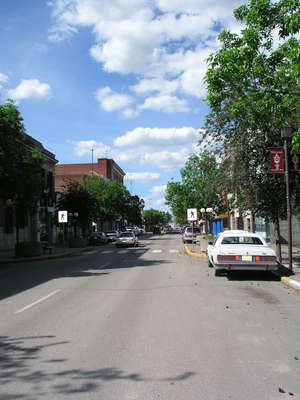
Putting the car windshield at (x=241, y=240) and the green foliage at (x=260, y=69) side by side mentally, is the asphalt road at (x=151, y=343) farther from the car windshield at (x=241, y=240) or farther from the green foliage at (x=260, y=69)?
the green foliage at (x=260, y=69)

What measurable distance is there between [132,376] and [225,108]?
13676mm

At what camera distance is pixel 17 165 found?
24094 millimetres

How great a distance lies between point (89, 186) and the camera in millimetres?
70750

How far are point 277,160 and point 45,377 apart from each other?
498 inches

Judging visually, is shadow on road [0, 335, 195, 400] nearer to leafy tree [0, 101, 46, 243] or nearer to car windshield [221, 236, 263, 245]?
car windshield [221, 236, 263, 245]

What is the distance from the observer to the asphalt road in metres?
4.98

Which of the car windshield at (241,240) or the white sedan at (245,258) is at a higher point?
the car windshield at (241,240)

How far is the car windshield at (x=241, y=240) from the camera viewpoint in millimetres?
16016

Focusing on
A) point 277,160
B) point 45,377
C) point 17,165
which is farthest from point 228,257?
point 17,165

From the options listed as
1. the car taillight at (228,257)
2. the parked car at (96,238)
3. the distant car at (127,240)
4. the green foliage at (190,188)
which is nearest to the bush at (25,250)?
the distant car at (127,240)

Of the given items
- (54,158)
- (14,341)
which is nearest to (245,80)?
(14,341)

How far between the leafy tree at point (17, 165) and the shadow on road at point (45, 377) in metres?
17.3

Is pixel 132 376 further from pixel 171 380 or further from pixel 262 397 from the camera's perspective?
pixel 262 397

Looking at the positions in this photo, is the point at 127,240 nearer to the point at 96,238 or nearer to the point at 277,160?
the point at 96,238
